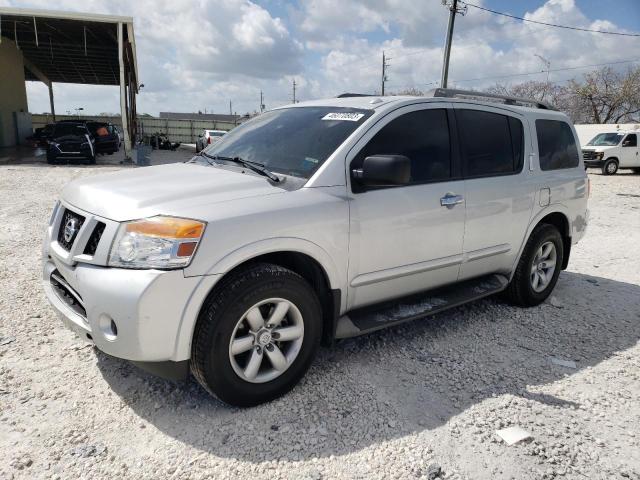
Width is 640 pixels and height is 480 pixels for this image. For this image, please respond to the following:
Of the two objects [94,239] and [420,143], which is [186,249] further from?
[420,143]

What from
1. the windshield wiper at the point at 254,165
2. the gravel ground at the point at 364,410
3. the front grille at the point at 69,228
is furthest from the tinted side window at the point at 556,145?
the front grille at the point at 69,228

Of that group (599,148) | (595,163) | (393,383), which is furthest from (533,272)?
(599,148)

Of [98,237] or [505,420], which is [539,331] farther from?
[98,237]

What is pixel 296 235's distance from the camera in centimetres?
275

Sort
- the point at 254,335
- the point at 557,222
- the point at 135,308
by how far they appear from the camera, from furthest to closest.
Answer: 1. the point at 557,222
2. the point at 254,335
3. the point at 135,308

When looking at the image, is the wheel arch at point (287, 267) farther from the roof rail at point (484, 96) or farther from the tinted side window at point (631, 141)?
the tinted side window at point (631, 141)

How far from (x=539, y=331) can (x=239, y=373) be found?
2.71 metres

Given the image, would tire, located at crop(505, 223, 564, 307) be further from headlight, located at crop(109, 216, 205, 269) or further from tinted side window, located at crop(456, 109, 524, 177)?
headlight, located at crop(109, 216, 205, 269)

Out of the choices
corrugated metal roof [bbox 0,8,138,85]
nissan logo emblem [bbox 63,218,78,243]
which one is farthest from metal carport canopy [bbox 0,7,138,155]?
nissan logo emblem [bbox 63,218,78,243]

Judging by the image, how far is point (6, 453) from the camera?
7.66 feet

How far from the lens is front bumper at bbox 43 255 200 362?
2.33 m

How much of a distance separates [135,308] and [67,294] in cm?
76

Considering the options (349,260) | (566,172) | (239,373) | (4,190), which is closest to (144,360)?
(239,373)

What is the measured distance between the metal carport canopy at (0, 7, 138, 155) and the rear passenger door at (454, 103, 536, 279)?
17.9 meters
